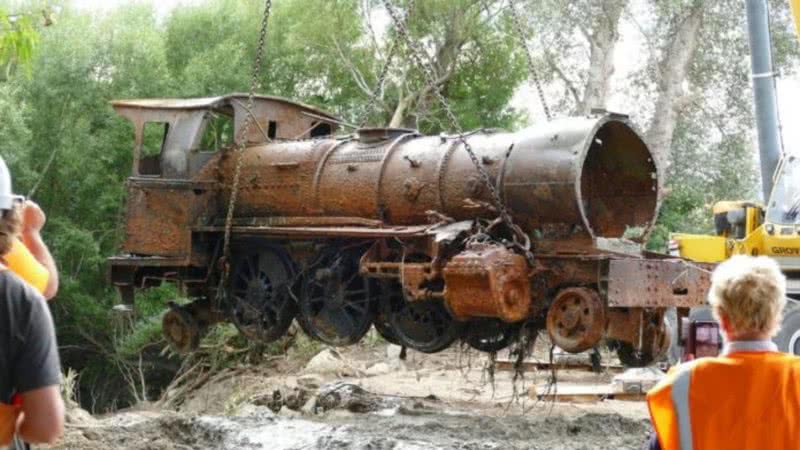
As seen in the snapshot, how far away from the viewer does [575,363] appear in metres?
14.0

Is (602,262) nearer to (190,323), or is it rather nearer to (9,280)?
(190,323)

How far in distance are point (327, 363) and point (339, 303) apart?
210 inches

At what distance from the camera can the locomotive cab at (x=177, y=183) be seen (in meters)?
10.6

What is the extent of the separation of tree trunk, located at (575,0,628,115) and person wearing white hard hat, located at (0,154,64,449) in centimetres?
2025

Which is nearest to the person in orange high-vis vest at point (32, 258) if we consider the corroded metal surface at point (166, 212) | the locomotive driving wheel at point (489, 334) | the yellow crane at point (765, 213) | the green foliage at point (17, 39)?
the green foliage at point (17, 39)

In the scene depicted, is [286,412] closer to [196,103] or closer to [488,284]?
[196,103]

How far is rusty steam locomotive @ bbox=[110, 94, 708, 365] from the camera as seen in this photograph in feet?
27.8

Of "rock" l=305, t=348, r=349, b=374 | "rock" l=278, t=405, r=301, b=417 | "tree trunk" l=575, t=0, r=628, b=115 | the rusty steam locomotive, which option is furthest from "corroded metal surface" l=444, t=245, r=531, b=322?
"tree trunk" l=575, t=0, r=628, b=115

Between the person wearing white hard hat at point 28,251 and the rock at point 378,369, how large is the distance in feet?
36.1

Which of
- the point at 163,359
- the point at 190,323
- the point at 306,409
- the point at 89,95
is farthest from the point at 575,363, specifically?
the point at 89,95

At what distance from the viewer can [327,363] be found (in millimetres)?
15047

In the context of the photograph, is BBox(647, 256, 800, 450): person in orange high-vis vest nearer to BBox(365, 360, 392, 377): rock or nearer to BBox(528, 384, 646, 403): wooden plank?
BBox(528, 384, 646, 403): wooden plank

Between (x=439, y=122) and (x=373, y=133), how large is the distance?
38.6 ft

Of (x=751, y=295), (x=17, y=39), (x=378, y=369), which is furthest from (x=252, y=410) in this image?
(x=751, y=295)
